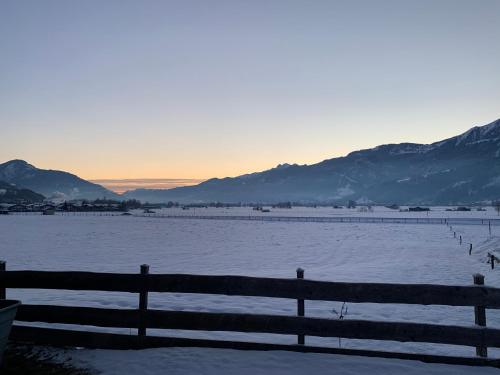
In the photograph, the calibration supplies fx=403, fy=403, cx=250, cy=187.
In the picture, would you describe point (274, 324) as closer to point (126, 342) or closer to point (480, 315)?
point (126, 342)

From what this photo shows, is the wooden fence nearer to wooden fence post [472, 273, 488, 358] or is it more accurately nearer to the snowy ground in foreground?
wooden fence post [472, 273, 488, 358]

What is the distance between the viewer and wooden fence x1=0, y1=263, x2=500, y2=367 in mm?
6227

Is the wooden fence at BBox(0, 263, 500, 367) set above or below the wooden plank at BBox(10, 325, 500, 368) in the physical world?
above

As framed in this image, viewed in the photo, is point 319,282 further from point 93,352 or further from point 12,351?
point 12,351

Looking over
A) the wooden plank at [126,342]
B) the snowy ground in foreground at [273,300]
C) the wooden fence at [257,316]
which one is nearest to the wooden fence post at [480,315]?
the wooden fence at [257,316]

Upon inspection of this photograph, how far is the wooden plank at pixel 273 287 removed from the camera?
6.25m

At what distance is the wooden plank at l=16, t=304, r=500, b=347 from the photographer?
6.21m

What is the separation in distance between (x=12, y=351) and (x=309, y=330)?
5.03 metres

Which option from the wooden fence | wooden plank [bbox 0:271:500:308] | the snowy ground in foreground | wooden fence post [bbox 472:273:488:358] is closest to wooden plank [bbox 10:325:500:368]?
the wooden fence

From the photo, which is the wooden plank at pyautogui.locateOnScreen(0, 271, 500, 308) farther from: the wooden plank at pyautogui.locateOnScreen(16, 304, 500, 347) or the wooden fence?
the wooden plank at pyautogui.locateOnScreen(16, 304, 500, 347)

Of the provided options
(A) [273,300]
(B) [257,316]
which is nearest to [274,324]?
(B) [257,316]

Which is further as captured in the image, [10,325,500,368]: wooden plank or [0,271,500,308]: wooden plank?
[10,325,500,368]: wooden plank

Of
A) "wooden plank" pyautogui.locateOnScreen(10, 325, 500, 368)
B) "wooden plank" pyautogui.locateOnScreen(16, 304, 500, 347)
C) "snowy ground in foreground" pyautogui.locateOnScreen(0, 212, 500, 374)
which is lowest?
"snowy ground in foreground" pyautogui.locateOnScreen(0, 212, 500, 374)

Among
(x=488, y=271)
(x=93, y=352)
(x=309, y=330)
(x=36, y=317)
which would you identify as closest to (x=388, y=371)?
(x=309, y=330)
